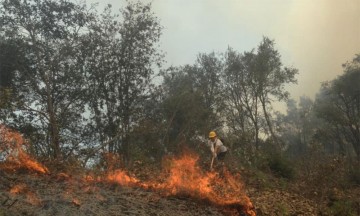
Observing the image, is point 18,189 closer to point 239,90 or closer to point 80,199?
point 80,199

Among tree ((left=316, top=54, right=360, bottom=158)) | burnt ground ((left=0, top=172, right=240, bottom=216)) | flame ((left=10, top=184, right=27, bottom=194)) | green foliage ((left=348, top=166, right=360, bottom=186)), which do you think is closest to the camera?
burnt ground ((left=0, top=172, right=240, bottom=216))

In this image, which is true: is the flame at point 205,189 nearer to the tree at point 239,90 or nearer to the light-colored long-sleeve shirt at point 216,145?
the light-colored long-sleeve shirt at point 216,145

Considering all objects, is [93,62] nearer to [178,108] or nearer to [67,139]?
[67,139]

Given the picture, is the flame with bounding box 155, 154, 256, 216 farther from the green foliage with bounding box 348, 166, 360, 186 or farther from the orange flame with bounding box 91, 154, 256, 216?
the green foliage with bounding box 348, 166, 360, 186

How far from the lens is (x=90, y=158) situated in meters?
24.4

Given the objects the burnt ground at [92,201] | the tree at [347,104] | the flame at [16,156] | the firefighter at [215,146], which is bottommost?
the burnt ground at [92,201]

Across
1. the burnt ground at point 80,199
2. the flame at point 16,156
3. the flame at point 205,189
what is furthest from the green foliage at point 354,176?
the flame at point 16,156

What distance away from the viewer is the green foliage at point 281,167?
23.7 metres

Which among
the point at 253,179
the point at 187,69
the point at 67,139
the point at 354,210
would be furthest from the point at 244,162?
the point at 187,69

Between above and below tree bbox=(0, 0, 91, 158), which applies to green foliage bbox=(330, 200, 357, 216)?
below

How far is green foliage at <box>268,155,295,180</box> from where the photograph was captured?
23.7 metres

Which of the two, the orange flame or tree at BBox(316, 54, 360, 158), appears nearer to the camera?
the orange flame

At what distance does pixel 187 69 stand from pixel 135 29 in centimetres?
1482

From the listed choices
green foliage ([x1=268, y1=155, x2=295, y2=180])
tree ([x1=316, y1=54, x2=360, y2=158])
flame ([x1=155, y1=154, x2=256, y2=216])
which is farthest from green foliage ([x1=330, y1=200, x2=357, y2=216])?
tree ([x1=316, y1=54, x2=360, y2=158])
